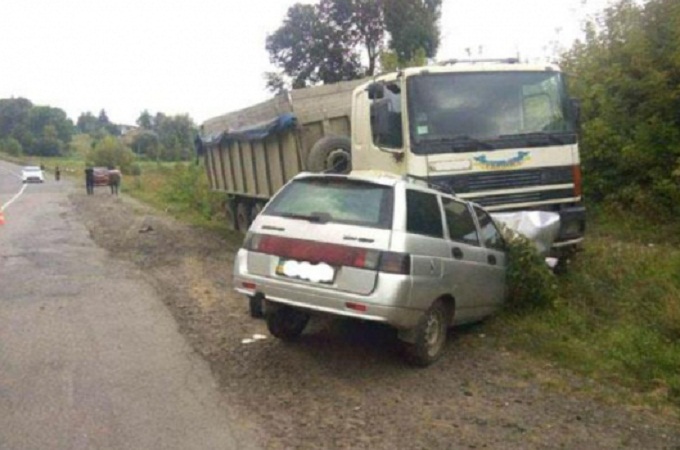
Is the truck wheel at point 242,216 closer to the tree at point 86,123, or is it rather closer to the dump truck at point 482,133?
the dump truck at point 482,133

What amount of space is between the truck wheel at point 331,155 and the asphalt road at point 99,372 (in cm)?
306

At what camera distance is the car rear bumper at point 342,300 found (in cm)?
559

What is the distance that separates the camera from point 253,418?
491 cm

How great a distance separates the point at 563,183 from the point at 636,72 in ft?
17.4

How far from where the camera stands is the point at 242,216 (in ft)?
50.8

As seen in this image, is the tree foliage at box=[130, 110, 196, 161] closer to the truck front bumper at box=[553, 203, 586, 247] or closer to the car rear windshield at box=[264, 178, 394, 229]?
the truck front bumper at box=[553, 203, 586, 247]

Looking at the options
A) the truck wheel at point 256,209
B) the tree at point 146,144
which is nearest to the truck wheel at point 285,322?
the truck wheel at point 256,209

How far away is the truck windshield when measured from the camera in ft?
27.0

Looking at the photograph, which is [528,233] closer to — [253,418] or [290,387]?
[290,387]

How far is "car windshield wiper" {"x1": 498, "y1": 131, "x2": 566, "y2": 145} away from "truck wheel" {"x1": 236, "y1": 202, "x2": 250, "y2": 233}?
7.42 meters

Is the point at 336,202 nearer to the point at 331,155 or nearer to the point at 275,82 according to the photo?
the point at 331,155

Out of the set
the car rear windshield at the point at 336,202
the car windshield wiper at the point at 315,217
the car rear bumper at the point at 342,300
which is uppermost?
the car rear windshield at the point at 336,202

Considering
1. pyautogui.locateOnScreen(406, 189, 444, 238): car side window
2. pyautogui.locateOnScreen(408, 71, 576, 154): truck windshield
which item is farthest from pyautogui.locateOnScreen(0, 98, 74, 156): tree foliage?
pyautogui.locateOnScreen(406, 189, 444, 238): car side window

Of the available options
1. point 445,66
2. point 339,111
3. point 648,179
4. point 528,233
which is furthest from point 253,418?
point 648,179
